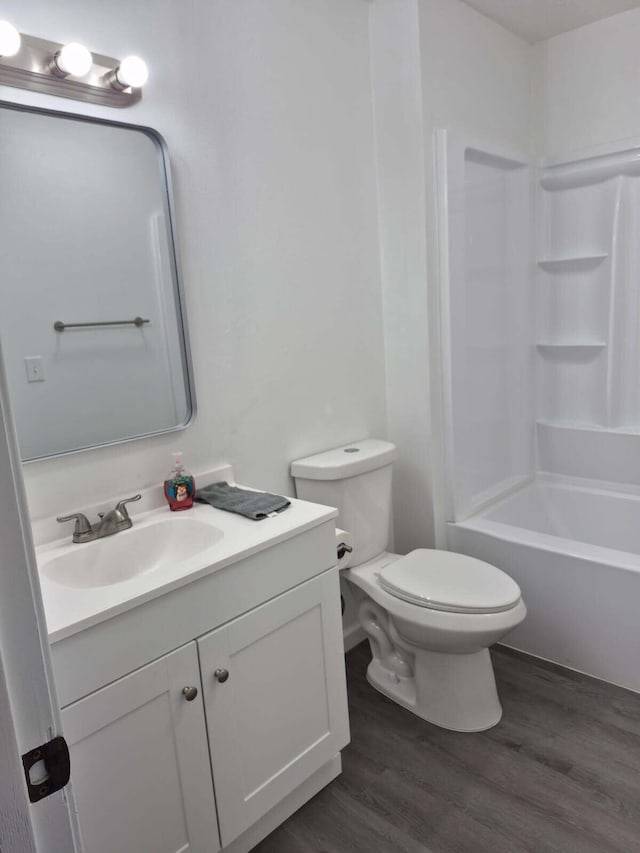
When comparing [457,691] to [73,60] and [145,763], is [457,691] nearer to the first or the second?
[145,763]

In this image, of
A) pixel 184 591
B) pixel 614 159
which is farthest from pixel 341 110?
pixel 184 591

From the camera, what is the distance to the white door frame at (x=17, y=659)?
0.51 m

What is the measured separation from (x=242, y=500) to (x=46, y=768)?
121cm

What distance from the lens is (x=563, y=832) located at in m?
1.61

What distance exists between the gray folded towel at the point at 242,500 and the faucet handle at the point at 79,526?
1.16 ft

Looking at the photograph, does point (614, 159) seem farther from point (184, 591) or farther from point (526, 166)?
point (184, 591)

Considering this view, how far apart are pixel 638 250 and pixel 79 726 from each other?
273cm

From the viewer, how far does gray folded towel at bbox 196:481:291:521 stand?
1682 mm

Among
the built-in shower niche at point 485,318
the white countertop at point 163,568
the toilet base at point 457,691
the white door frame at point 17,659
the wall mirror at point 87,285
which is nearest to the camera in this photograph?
the white door frame at point 17,659

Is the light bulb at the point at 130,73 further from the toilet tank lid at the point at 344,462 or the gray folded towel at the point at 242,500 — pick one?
the toilet tank lid at the point at 344,462

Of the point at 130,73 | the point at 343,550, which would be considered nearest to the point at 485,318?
the point at 343,550

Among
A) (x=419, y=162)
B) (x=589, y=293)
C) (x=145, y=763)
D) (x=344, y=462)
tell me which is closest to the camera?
(x=145, y=763)

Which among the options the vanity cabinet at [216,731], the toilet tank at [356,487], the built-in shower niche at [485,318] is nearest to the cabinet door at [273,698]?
the vanity cabinet at [216,731]

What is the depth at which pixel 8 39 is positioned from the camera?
1.38 metres
